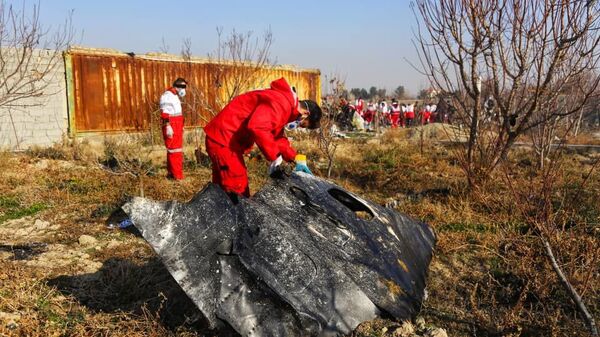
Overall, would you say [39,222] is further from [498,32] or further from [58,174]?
[498,32]

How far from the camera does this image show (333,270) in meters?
2.56

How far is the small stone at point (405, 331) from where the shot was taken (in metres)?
2.62

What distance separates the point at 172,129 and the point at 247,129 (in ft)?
11.9

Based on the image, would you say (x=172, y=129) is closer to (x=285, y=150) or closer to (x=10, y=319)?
(x=285, y=150)

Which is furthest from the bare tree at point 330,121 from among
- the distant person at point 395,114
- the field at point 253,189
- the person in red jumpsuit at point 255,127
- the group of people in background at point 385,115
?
the distant person at point 395,114

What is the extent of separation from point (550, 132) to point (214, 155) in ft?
14.9

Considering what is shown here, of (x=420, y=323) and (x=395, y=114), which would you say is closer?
(x=420, y=323)

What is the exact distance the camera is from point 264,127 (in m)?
3.50

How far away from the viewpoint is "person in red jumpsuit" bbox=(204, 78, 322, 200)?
354 cm

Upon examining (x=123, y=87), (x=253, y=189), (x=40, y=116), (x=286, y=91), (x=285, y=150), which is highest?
(x=123, y=87)

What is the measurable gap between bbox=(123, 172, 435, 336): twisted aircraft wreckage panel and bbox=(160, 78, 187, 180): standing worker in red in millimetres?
4463

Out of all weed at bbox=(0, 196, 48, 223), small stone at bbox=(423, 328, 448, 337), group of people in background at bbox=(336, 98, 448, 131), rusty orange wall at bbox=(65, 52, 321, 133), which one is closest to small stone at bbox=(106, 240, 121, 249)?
weed at bbox=(0, 196, 48, 223)

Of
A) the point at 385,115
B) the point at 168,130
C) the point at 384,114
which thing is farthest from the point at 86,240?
the point at 385,115

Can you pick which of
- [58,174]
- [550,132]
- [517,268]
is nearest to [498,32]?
A: [550,132]
